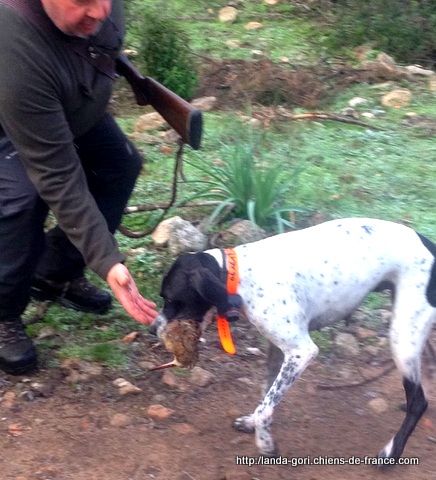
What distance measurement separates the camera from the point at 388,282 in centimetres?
364

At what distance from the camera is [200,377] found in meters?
4.19

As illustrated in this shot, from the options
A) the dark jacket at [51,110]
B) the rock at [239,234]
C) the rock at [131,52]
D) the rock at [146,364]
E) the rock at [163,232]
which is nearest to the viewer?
the dark jacket at [51,110]

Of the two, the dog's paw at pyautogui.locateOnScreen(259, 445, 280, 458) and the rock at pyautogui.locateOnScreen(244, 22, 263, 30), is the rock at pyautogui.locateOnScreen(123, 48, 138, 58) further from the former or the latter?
the dog's paw at pyautogui.locateOnScreen(259, 445, 280, 458)

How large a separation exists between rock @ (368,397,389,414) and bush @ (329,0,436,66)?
5149 mm

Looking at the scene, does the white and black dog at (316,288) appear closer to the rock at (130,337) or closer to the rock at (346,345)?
the rock at (346,345)

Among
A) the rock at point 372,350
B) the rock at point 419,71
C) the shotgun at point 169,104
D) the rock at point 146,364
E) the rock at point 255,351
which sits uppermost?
the shotgun at point 169,104

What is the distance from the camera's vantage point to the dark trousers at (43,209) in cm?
386

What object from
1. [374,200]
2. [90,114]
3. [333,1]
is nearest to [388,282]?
[90,114]

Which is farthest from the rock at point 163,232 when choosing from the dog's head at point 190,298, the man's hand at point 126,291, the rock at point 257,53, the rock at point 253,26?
the rock at point 253,26

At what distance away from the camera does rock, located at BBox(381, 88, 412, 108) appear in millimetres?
7453

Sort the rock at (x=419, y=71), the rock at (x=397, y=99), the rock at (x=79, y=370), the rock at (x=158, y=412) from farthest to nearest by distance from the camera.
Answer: the rock at (x=419, y=71) < the rock at (x=397, y=99) < the rock at (x=79, y=370) < the rock at (x=158, y=412)

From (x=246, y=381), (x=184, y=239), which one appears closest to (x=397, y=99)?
(x=184, y=239)

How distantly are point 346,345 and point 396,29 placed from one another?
4.88m

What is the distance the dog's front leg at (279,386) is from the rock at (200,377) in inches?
21.3
